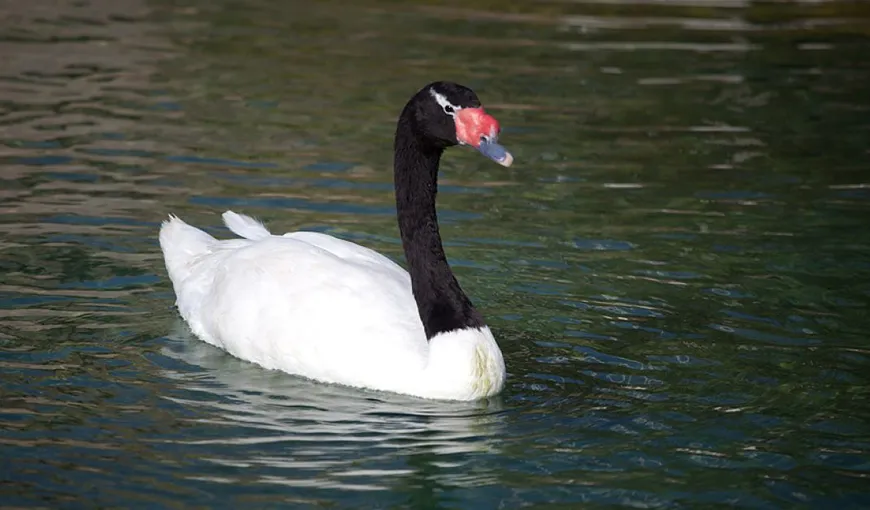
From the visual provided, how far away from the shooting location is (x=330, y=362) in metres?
9.11

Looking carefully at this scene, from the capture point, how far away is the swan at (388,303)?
29.2 feet

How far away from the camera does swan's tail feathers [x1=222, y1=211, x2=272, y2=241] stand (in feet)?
35.4

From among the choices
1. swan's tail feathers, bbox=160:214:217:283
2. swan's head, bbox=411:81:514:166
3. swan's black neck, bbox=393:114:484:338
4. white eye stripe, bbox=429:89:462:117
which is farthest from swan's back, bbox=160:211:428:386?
white eye stripe, bbox=429:89:462:117

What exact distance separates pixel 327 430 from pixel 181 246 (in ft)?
9.72

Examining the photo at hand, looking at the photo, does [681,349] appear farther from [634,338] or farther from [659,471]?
[659,471]

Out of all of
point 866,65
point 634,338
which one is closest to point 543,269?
point 634,338

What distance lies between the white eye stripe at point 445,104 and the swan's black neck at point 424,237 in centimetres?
31

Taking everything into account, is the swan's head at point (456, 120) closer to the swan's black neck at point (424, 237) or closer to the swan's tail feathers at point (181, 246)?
the swan's black neck at point (424, 237)

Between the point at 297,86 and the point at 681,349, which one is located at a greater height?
the point at 297,86

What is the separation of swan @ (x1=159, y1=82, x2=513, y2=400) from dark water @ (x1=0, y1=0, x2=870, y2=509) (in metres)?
0.17

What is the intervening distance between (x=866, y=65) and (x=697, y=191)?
7.36 m

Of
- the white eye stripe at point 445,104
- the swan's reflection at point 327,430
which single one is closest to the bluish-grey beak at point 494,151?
the white eye stripe at point 445,104

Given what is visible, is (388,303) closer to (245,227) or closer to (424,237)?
(424,237)

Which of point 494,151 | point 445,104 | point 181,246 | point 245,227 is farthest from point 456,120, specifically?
point 181,246
